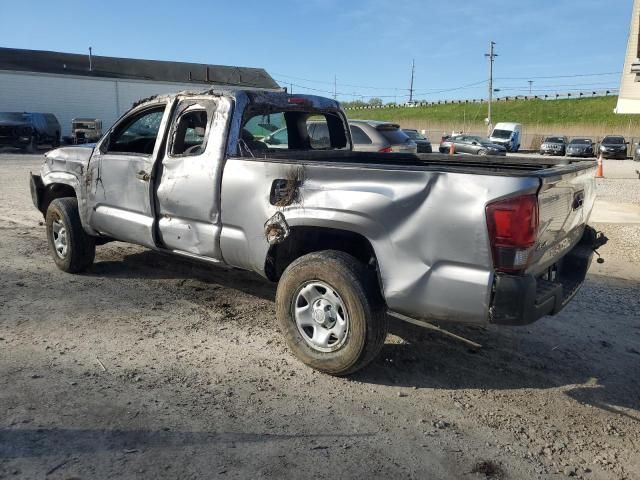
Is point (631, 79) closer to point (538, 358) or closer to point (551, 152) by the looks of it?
point (551, 152)

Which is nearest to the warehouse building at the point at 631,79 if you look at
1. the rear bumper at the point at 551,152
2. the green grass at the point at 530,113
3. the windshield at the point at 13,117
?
the rear bumper at the point at 551,152

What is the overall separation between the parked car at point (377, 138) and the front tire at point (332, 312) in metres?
8.20

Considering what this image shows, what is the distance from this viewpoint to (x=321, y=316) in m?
3.72

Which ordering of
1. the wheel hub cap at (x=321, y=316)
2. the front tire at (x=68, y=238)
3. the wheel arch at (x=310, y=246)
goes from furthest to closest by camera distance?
the front tire at (x=68, y=238), the wheel arch at (x=310, y=246), the wheel hub cap at (x=321, y=316)

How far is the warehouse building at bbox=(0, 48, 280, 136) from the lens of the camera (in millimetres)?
40812

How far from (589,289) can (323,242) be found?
3304 millimetres

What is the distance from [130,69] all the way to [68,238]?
158 ft

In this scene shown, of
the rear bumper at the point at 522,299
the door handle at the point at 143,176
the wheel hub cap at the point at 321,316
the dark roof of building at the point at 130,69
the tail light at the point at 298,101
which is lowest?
the wheel hub cap at the point at 321,316

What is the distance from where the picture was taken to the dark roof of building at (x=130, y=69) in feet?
145

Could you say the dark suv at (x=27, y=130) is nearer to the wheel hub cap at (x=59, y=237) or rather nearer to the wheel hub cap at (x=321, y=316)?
the wheel hub cap at (x=59, y=237)

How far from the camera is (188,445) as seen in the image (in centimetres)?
286

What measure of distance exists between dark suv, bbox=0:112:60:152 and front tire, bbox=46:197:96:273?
22.1 m

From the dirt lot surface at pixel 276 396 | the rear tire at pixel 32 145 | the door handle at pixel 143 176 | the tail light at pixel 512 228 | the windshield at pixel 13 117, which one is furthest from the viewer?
the rear tire at pixel 32 145

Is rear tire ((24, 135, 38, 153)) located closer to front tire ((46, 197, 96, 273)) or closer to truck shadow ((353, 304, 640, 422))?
front tire ((46, 197, 96, 273))
